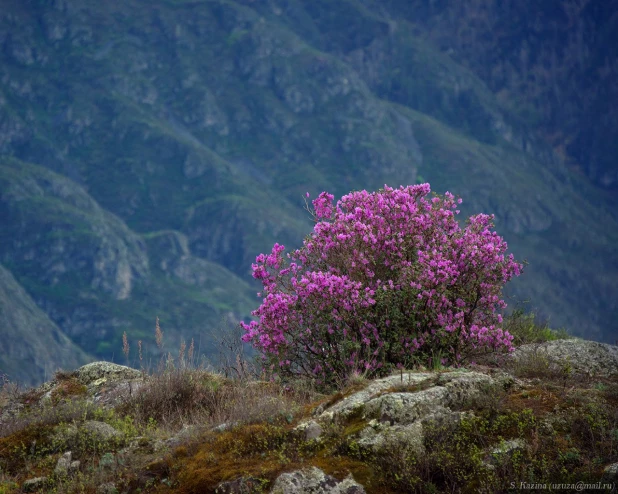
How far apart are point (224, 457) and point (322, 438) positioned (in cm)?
107

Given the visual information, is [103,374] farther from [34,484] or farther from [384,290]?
[384,290]

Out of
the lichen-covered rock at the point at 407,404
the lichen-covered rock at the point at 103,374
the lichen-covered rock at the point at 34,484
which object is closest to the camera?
the lichen-covered rock at the point at 407,404

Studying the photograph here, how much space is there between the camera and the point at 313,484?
8.55m

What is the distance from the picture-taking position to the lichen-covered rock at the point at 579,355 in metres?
12.7

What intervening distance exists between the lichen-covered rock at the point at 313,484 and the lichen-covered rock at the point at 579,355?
4.65m

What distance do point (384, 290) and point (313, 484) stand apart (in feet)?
15.2

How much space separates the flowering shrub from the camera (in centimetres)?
1257

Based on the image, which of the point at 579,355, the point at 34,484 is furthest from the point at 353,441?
the point at 579,355

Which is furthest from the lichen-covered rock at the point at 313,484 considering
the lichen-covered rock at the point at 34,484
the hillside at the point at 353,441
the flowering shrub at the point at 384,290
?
the flowering shrub at the point at 384,290

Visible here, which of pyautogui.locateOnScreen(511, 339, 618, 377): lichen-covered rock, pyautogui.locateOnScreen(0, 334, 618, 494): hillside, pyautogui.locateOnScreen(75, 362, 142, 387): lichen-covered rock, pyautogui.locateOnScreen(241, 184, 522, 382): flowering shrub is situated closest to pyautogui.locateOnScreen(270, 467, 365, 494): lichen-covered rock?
pyautogui.locateOnScreen(0, 334, 618, 494): hillside

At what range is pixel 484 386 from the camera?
9.77 metres

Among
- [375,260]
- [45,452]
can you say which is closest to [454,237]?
[375,260]

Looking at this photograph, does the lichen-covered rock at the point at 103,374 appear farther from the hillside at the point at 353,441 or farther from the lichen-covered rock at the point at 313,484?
the lichen-covered rock at the point at 313,484

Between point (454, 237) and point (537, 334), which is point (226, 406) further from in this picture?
point (537, 334)
